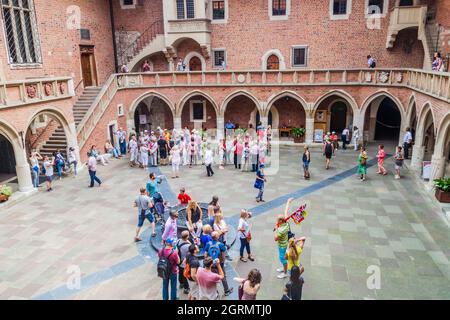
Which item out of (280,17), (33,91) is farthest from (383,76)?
(33,91)

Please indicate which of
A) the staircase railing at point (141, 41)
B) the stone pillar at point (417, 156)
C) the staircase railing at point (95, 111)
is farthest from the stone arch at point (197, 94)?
the stone pillar at point (417, 156)

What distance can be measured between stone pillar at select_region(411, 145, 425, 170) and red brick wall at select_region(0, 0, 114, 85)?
63.5 ft

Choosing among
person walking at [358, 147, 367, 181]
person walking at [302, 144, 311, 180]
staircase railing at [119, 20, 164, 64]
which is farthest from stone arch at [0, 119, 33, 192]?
person walking at [358, 147, 367, 181]

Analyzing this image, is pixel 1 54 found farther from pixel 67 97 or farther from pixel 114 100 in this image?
pixel 114 100

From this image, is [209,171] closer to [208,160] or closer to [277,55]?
[208,160]

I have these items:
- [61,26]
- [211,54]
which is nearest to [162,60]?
[211,54]

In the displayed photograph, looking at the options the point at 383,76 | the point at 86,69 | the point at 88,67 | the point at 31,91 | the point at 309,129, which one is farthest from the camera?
the point at 88,67

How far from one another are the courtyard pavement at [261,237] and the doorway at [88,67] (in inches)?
364

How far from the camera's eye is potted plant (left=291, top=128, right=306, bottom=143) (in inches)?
948

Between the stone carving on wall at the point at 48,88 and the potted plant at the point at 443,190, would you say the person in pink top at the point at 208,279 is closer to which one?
the potted plant at the point at 443,190

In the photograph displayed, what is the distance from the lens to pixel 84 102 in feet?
73.0

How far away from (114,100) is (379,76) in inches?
619

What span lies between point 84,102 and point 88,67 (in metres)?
3.04

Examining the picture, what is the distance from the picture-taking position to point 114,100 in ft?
74.1
